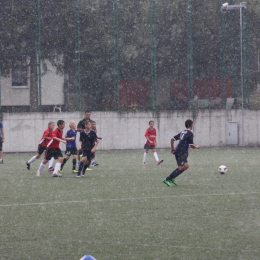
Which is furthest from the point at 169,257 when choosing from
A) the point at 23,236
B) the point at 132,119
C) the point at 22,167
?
the point at 132,119

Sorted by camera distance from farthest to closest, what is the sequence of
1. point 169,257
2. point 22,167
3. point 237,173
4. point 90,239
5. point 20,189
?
point 22,167 → point 237,173 → point 20,189 → point 90,239 → point 169,257

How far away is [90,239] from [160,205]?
146 inches

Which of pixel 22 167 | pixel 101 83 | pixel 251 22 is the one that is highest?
pixel 251 22

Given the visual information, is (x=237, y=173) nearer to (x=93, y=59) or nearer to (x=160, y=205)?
(x=160, y=205)

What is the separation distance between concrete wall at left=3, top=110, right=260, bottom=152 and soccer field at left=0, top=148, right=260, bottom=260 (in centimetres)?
1717

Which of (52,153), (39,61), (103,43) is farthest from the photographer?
(103,43)

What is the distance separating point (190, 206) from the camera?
12086 mm

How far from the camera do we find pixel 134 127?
121 ft

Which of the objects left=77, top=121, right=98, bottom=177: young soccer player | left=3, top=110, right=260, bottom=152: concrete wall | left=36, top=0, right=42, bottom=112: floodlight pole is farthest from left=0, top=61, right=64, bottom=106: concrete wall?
left=77, top=121, right=98, bottom=177: young soccer player

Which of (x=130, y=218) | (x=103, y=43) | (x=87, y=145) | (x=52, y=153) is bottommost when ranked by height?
(x=130, y=218)

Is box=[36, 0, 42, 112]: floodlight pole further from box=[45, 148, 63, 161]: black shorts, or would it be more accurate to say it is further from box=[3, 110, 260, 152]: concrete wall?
box=[45, 148, 63, 161]: black shorts

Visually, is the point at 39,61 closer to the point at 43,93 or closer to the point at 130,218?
the point at 43,93

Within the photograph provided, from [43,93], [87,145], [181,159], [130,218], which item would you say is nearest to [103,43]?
[43,93]

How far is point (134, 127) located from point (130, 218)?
85.8 feet
